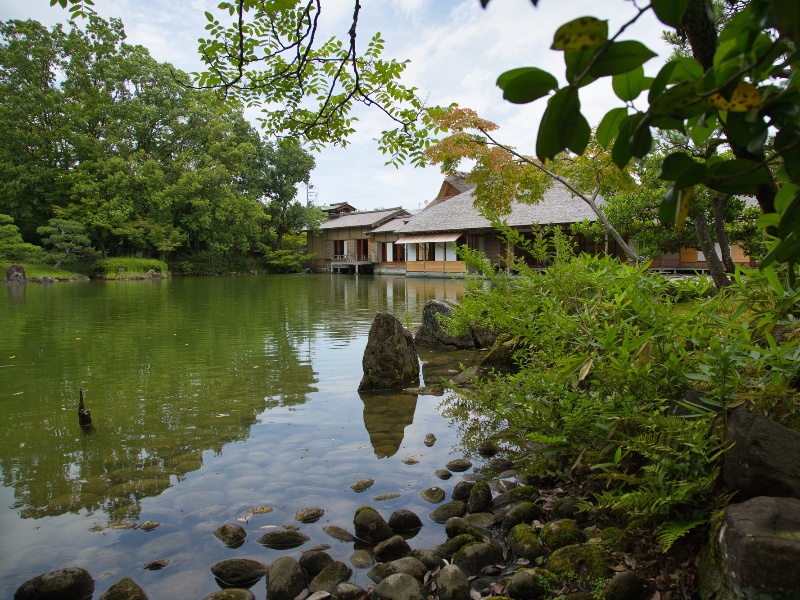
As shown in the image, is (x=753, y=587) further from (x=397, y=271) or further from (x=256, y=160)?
(x=256, y=160)

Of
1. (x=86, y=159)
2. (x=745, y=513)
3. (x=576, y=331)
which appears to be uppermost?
(x=86, y=159)

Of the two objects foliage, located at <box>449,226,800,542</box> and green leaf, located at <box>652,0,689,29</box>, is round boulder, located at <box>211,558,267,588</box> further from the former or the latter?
green leaf, located at <box>652,0,689,29</box>

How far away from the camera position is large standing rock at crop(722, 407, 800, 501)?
1878mm

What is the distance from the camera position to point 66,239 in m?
25.9

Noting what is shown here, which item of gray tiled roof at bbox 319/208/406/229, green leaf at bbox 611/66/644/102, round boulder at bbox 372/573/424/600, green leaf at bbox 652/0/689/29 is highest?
gray tiled roof at bbox 319/208/406/229

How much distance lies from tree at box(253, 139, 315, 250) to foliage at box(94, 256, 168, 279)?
8.75 m

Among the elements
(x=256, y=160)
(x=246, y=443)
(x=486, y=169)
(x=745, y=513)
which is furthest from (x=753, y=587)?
(x=256, y=160)

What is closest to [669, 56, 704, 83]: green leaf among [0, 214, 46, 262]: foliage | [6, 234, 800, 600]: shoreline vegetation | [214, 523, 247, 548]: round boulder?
[6, 234, 800, 600]: shoreline vegetation

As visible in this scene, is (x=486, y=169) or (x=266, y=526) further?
(x=486, y=169)

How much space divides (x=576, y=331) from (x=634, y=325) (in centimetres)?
31

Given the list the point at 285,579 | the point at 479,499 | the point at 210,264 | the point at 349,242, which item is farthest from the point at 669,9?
the point at 349,242

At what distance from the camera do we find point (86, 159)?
2788cm

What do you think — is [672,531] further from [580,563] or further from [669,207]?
[669,207]

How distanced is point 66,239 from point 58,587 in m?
27.8
